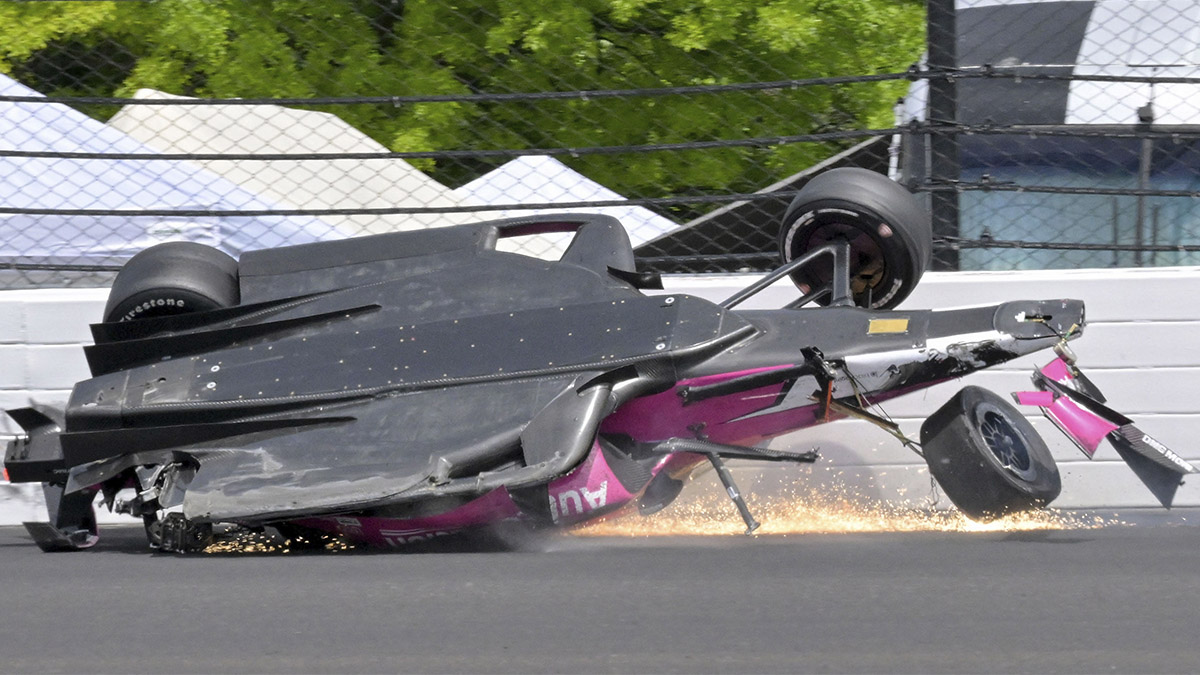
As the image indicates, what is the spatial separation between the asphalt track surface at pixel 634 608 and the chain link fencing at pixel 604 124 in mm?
1640

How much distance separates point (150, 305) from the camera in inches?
191

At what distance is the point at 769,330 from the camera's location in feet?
15.3

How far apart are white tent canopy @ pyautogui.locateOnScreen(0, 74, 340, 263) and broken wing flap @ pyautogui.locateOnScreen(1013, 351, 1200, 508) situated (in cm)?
342

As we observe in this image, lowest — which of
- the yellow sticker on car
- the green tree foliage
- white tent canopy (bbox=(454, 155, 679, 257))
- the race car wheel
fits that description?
the race car wheel

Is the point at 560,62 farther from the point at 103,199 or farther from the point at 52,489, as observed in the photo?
the point at 52,489

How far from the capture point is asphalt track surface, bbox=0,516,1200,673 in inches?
128

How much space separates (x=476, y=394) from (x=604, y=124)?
4.35m

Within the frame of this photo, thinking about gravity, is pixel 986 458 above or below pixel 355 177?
below

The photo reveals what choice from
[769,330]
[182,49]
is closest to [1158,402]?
[769,330]

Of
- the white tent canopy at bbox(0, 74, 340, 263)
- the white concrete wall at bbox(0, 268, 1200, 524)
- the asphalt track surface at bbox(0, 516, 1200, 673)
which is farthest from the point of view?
the white tent canopy at bbox(0, 74, 340, 263)

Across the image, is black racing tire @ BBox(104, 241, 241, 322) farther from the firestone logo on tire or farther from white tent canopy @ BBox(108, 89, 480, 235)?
white tent canopy @ BBox(108, 89, 480, 235)

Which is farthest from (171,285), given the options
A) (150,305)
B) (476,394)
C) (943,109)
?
(943,109)

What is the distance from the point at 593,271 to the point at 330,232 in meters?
2.17

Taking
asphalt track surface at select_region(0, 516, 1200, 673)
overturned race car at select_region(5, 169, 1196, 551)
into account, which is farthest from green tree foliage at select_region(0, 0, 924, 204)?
asphalt track surface at select_region(0, 516, 1200, 673)
